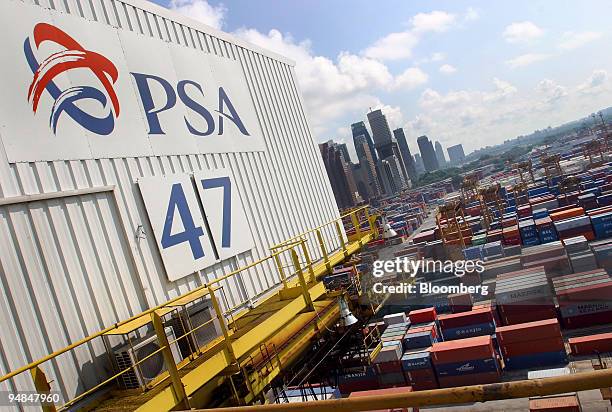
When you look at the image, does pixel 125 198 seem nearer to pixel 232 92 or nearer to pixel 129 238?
pixel 129 238

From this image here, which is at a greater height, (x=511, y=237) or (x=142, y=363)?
(x=142, y=363)

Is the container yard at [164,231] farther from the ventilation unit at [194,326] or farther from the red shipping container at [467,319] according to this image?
the red shipping container at [467,319]

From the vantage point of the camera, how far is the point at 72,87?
689cm

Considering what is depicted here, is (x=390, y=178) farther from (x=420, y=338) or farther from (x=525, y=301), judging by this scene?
(x=420, y=338)

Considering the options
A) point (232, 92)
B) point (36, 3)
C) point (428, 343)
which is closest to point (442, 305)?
point (428, 343)

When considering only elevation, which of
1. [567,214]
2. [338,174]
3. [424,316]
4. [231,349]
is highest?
[338,174]

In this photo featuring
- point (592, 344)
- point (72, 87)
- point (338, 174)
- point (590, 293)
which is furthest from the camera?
point (338, 174)

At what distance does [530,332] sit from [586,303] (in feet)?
17.3

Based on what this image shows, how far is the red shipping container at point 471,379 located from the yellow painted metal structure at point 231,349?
17842mm

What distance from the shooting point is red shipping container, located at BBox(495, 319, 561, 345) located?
22.3 m

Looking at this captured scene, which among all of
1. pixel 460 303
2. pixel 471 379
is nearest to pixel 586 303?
pixel 460 303

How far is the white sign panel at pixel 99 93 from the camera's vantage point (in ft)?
20.4

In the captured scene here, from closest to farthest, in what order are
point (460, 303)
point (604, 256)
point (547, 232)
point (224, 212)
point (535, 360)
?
point (224, 212)
point (535, 360)
point (460, 303)
point (604, 256)
point (547, 232)

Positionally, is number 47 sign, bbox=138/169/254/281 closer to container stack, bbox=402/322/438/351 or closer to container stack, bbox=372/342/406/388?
container stack, bbox=372/342/406/388
